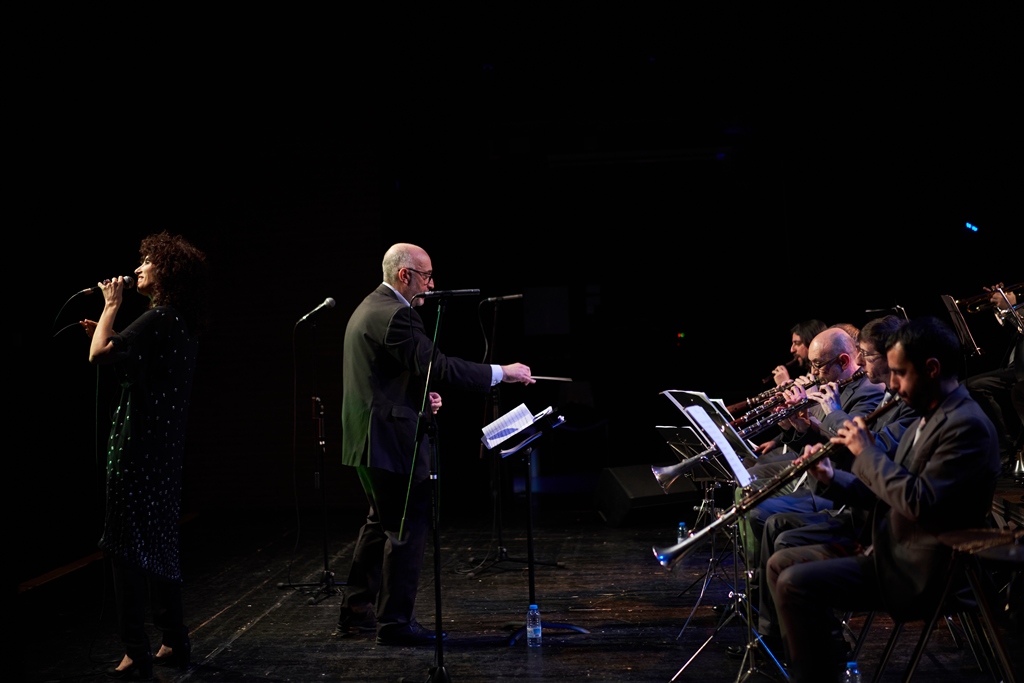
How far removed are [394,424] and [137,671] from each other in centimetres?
153

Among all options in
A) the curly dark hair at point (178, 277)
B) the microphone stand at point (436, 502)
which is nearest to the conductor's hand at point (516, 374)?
the microphone stand at point (436, 502)

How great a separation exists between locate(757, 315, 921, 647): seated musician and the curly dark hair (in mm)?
2736

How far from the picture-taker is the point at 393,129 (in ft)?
27.3

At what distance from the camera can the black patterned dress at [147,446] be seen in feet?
12.7

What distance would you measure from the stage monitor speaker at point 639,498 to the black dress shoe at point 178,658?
3884 mm

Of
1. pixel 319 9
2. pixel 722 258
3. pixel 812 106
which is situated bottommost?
pixel 722 258

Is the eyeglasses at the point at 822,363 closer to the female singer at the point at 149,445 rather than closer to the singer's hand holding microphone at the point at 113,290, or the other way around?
the female singer at the point at 149,445

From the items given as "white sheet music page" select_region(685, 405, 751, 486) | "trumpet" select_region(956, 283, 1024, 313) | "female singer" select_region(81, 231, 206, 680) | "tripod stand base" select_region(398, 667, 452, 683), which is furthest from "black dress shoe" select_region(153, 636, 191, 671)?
"trumpet" select_region(956, 283, 1024, 313)

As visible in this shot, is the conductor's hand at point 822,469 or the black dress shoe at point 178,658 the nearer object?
the conductor's hand at point 822,469

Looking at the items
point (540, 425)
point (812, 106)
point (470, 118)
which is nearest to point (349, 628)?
point (540, 425)

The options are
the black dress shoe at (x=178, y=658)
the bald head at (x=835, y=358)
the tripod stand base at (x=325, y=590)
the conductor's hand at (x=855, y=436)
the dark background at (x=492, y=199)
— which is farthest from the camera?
the dark background at (x=492, y=199)

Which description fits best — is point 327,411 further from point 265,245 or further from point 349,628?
point 349,628

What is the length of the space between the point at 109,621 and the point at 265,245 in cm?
427

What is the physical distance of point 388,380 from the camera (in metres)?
4.41
